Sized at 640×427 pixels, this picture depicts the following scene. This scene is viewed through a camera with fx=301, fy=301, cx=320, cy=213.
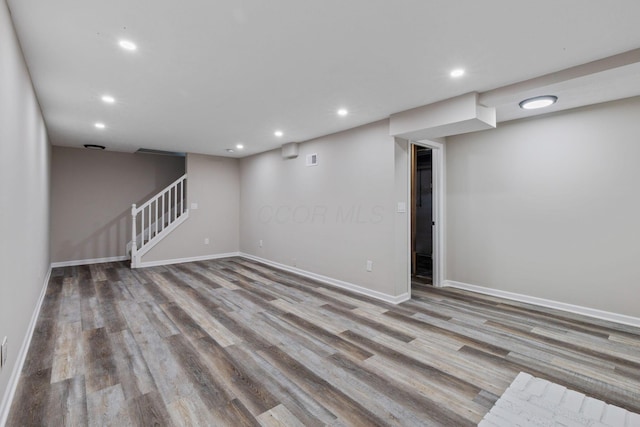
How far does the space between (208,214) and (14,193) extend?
15.1 feet

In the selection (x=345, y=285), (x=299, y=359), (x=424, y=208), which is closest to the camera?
(x=299, y=359)

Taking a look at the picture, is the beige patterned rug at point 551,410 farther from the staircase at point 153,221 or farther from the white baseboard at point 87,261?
the white baseboard at point 87,261

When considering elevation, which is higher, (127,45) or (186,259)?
(127,45)

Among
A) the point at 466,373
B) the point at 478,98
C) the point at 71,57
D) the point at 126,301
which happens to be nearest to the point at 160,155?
the point at 126,301

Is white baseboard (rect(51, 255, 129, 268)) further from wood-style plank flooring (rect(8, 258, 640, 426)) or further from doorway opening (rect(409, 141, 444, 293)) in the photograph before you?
doorway opening (rect(409, 141, 444, 293))

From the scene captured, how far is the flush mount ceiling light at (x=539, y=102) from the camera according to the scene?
2982 mm

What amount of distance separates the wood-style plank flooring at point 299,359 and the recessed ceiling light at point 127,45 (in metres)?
2.34

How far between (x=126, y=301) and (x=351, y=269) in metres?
2.94

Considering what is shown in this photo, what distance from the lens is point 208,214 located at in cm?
669

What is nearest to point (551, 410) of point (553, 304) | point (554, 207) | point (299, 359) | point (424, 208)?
point (299, 359)

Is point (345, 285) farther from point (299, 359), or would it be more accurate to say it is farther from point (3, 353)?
point (3, 353)

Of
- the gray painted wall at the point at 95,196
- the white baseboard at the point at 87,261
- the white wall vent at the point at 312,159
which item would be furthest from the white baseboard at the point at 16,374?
the white wall vent at the point at 312,159

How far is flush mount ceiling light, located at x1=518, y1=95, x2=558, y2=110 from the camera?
2982mm

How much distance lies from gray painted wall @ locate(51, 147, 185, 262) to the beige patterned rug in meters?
7.28
